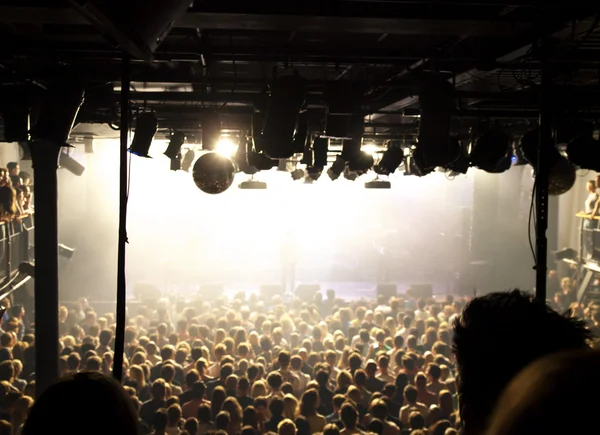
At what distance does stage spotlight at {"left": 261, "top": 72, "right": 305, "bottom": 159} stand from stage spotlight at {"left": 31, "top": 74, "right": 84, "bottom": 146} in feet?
4.00

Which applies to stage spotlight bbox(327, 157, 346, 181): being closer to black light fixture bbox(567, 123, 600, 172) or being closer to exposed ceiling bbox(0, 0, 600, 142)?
exposed ceiling bbox(0, 0, 600, 142)

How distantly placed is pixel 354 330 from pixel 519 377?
29.4 feet

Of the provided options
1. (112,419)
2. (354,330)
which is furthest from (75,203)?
(112,419)

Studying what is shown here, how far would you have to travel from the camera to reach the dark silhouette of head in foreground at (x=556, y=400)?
504 millimetres

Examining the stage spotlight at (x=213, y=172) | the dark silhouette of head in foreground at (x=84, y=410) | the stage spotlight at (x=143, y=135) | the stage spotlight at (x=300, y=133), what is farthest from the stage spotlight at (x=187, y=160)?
the dark silhouette of head in foreground at (x=84, y=410)

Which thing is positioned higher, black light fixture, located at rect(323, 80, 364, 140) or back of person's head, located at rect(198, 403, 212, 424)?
black light fixture, located at rect(323, 80, 364, 140)

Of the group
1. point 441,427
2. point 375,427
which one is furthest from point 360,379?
point 441,427

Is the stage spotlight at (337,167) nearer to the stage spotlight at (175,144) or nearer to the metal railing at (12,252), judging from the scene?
the stage spotlight at (175,144)

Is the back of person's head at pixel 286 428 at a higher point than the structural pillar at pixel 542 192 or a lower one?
lower

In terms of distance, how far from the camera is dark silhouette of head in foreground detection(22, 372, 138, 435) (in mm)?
1303

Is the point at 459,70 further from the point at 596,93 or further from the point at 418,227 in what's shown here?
the point at 418,227

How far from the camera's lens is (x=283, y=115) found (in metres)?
3.51

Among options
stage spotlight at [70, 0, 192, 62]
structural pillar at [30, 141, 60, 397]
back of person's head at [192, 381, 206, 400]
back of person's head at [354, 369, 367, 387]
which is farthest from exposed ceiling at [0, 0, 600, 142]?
back of person's head at [354, 369, 367, 387]

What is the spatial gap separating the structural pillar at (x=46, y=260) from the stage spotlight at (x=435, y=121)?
3817mm
